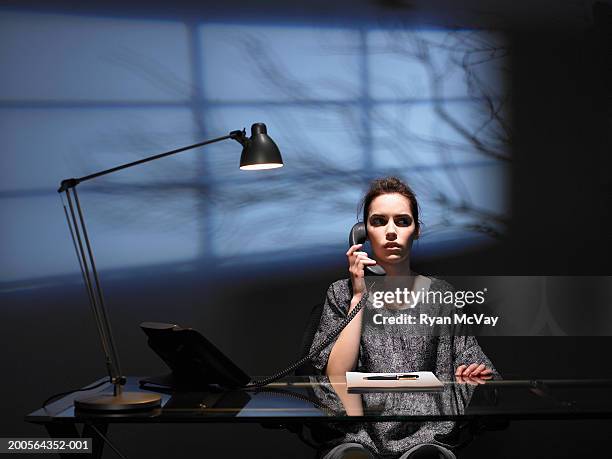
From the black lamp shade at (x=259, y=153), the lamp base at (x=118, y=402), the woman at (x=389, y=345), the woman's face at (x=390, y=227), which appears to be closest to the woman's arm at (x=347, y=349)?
the woman at (x=389, y=345)

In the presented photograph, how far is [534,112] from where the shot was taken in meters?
3.85

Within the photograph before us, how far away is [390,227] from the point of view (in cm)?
311

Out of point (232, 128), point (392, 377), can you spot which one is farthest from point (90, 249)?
point (232, 128)

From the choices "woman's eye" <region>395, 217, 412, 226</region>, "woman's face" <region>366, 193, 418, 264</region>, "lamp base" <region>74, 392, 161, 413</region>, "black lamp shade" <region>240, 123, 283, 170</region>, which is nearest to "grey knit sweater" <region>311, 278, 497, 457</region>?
"woman's face" <region>366, 193, 418, 264</region>

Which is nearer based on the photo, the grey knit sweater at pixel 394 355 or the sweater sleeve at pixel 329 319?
the grey knit sweater at pixel 394 355

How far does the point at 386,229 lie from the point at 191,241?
3.39 ft

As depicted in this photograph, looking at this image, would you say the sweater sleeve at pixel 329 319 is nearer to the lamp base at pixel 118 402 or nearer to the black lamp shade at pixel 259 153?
the black lamp shade at pixel 259 153

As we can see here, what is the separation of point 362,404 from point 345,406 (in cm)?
5

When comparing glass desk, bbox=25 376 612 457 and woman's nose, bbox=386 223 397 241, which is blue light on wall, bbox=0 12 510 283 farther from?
glass desk, bbox=25 376 612 457

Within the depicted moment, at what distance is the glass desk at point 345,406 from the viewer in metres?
2.08

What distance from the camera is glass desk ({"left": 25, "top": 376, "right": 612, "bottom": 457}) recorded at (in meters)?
2.08

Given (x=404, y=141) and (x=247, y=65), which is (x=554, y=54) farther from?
(x=247, y=65)

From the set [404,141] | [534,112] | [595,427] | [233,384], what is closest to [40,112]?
[404,141]

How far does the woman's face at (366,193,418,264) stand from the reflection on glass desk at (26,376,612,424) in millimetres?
680
